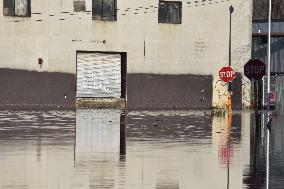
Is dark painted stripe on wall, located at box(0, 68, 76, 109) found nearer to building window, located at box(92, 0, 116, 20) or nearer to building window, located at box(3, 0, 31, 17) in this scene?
building window, located at box(3, 0, 31, 17)

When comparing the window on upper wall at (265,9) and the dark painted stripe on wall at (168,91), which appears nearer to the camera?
the dark painted stripe on wall at (168,91)

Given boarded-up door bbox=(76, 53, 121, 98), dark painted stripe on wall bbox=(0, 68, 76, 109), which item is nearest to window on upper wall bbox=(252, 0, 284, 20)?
boarded-up door bbox=(76, 53, 121, 98)

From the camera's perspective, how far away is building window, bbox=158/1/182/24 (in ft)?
195

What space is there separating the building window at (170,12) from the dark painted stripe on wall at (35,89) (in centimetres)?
757

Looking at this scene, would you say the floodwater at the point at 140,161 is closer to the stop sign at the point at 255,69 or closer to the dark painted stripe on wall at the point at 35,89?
the stop sign at the point at 255,69

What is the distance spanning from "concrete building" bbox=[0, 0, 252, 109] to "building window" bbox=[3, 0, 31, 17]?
0.20ft

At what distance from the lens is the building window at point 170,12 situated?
5941 cm

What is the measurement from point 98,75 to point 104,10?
4274 mm

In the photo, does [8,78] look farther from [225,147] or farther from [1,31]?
[225,147]

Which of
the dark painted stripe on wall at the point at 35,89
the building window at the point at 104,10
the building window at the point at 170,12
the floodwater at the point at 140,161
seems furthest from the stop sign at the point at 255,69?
the floodwater at the point at 140,161

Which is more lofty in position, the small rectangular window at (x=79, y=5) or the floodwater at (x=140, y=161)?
the small rectangular window at (x=79, y=5)

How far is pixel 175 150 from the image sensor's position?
61.2ft

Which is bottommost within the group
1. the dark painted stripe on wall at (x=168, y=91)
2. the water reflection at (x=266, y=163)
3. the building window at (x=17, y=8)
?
the water reflection at (x=266, y=163)

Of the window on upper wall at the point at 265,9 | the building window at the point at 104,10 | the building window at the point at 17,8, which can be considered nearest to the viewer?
the building window at the point at 17,8
